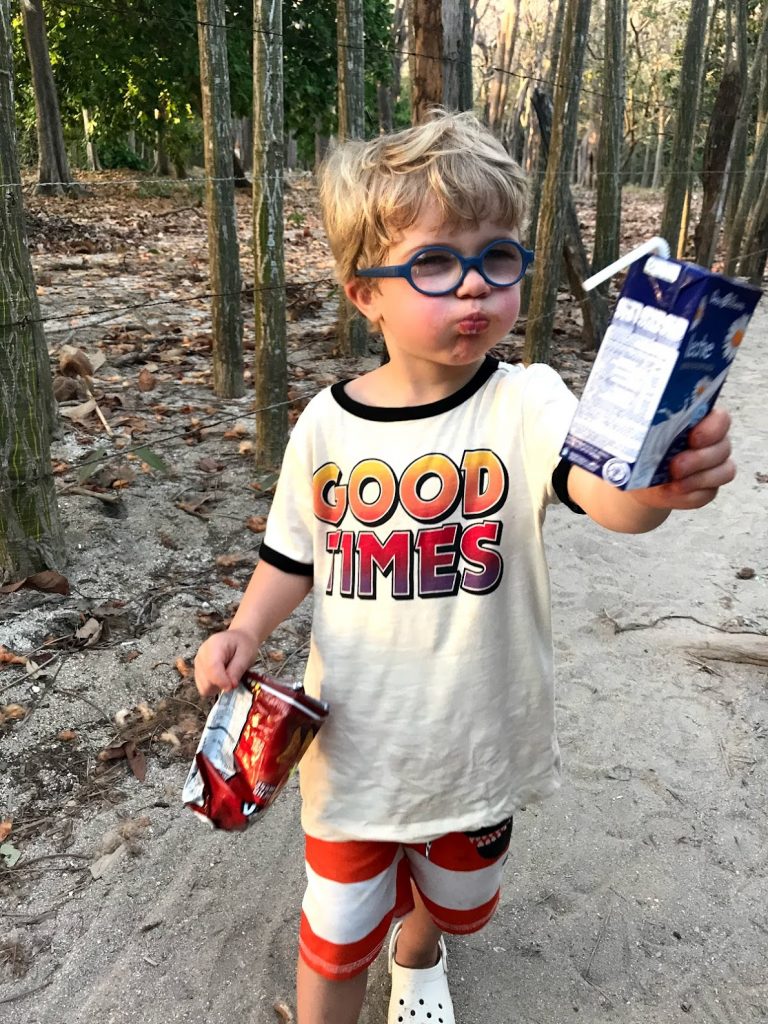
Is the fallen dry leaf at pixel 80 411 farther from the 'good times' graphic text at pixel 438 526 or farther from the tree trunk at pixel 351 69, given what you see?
the 'good times' graphic text at pixel 438 526

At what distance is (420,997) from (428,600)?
100 cm

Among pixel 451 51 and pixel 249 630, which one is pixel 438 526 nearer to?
pixel 249 630

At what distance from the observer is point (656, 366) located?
2.71 feet

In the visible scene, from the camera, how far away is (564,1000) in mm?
1922

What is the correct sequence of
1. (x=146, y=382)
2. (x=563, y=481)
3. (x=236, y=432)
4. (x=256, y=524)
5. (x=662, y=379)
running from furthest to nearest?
(x=146, y=382) → (x=236, y=432) → (x=256, y=524) → (x=563, y=481) → (x=662, y=379)

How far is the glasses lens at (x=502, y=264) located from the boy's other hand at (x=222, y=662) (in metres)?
0.73

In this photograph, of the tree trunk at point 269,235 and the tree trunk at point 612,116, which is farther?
Result: the tree trunk at point 612,116

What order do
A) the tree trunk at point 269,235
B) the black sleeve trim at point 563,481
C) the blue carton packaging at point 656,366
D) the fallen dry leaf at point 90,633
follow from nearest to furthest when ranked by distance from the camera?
the blue carton packaging at point 656,366
the black sleeve trim at point 563,481
the fallen dry leaf at point 90,633
the tree trunk at point 269,235

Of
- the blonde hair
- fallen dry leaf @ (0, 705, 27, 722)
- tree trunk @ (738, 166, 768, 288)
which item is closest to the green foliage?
tree trunk @ (738, 166, 768, 288)

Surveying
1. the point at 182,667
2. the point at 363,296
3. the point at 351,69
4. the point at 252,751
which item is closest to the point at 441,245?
the point at 363,296

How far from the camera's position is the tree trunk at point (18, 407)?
9.72 ft

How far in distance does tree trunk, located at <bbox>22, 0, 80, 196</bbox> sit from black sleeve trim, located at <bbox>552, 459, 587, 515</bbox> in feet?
39.2

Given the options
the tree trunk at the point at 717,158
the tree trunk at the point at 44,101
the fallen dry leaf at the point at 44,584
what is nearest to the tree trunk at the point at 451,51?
the fallen dry leaf at the point at 44,584

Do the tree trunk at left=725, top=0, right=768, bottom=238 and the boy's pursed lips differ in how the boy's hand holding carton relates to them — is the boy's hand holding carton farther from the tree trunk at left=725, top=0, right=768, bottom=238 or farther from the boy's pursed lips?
the tree trunk at left=725, top=0, right=768, bottom=238
